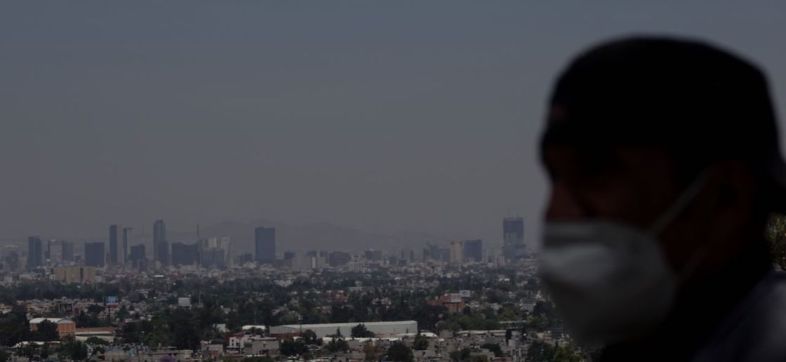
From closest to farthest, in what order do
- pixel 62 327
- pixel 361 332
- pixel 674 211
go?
pixel 674 211
pixel 62 327
pixel 361 332

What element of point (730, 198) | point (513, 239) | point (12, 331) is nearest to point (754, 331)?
point (730, 198)

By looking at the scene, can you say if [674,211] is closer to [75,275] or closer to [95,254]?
[75,275]

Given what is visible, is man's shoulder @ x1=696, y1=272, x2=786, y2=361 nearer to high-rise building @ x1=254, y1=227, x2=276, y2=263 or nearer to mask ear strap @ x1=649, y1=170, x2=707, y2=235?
mask ear strap @ x1=649, y1=170, x2=707, y2=235

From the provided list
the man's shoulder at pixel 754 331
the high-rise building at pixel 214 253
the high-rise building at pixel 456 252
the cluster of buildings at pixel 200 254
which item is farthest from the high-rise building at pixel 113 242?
the man's shoulder at pixel 754 331

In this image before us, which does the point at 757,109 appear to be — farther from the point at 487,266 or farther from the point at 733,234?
the point at 487,266

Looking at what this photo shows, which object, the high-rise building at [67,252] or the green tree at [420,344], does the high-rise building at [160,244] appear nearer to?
the high-rise building at [67,252]

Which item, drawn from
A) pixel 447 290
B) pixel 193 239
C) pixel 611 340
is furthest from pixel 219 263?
pixel 611 340
